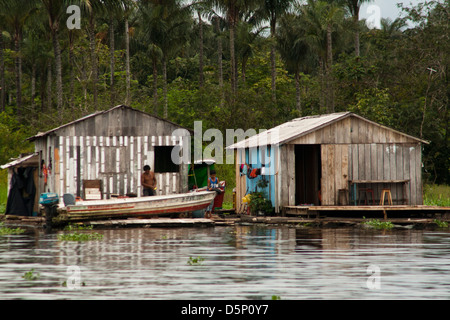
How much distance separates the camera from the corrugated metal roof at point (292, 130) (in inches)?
1078

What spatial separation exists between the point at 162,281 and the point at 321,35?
151ft

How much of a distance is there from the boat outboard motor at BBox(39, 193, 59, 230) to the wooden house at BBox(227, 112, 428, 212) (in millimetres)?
7582

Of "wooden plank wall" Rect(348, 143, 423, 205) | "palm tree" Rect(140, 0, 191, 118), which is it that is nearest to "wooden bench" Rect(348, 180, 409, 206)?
"wooden plank wall" Rect(348, 143, 423, 205)

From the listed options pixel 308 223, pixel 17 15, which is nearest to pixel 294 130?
pixel 308 223

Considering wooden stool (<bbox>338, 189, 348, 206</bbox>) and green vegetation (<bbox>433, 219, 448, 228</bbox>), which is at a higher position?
wooden stool (<bbox>338, 189, 348, 206</bbox>)

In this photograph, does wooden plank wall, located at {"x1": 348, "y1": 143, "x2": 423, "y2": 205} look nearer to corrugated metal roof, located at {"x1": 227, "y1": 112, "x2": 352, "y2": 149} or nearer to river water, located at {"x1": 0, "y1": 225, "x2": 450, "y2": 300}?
corrugated metal roof, located at {"x1": 227, "y1": 112, "x2": 352, "y2": 149}

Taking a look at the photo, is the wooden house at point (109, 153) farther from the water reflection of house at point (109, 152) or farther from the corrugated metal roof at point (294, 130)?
the corrugated metal roof at point (294, 130)

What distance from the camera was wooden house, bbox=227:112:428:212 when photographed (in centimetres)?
2738

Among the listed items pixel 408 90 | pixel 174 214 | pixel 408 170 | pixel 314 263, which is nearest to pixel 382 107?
pixel 408 90

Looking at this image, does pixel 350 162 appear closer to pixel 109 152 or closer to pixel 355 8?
pixel 109 152

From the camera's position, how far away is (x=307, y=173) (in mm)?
31609

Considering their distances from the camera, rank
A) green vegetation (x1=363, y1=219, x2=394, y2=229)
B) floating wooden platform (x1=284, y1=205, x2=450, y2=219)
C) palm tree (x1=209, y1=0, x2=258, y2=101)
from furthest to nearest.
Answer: palm tree (x1=209, y1=0, x2=258, y2=101) → floating wooden platform (x1=284, y1=205, x2=450, y2=219) → green vegetation (x1=363, y1=219, x2=394, y2=229)

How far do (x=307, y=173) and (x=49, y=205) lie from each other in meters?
10.9

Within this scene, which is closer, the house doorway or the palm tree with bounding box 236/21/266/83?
the house doorway
